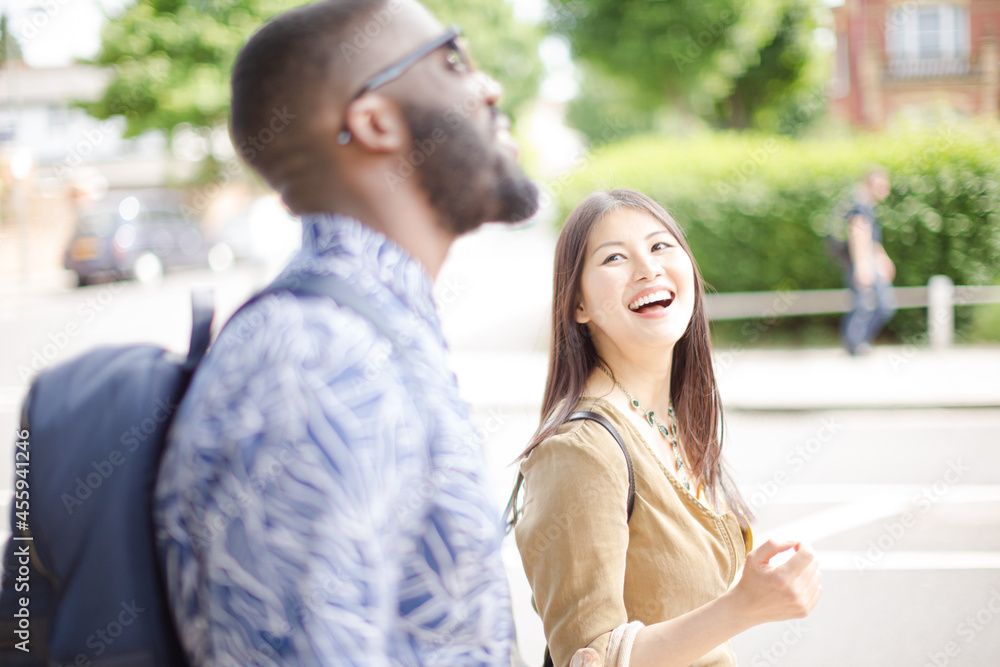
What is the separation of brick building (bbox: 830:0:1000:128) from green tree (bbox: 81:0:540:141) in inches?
463

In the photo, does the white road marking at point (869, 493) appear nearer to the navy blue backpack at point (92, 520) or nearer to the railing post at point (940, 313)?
the railing post at point (940, 313)

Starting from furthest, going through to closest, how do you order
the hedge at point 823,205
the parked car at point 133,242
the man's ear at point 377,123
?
Result: the parked car at point 133,242 → the hedge at point 823,205 → the man's ear at point 377,123

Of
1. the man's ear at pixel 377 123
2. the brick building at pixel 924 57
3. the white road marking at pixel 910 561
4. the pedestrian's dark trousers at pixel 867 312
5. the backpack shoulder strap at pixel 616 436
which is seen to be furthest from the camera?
the brick building at pixel 924 57

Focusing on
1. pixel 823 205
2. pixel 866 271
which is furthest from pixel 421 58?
pixel 823 205

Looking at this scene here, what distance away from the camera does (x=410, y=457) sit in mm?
846

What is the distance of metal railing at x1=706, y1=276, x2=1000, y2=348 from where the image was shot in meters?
10.1

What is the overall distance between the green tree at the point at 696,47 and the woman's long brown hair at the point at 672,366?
1812 cm

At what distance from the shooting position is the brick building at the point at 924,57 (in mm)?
27000

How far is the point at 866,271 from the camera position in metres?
9.57

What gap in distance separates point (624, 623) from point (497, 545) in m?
0.57

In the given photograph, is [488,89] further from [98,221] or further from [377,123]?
[98,221]

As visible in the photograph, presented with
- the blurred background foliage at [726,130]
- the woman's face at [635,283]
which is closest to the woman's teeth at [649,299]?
the woman's face at [635,283]

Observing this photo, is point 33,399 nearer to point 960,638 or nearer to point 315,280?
point 315,280

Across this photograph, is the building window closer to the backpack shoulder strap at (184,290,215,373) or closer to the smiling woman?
the smiling woman
